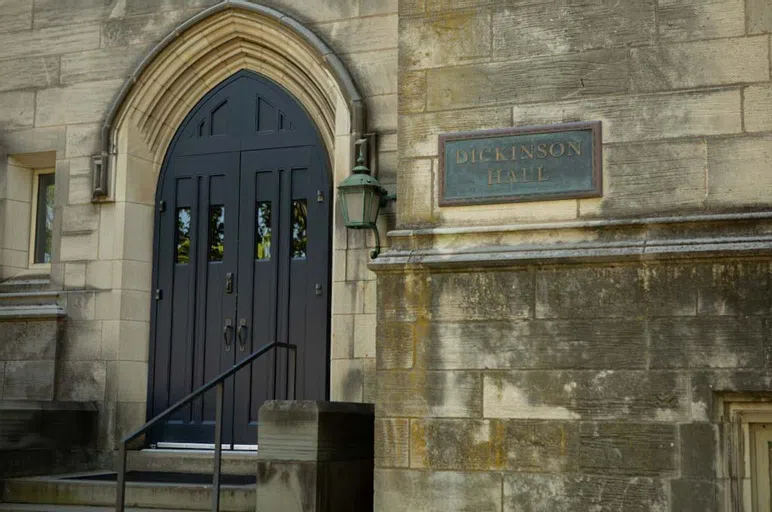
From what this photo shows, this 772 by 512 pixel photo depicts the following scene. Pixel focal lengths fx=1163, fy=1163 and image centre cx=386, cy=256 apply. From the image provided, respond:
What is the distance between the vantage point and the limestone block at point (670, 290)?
237 inches

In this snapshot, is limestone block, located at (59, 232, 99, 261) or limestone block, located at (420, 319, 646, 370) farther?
limestone block, located at (59, 232, 99, 261)

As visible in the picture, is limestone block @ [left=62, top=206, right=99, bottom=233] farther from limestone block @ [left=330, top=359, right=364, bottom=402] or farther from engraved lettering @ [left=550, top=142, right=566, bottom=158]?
engraved lettering @ [left=550, top=142, right=566, bottom=158]

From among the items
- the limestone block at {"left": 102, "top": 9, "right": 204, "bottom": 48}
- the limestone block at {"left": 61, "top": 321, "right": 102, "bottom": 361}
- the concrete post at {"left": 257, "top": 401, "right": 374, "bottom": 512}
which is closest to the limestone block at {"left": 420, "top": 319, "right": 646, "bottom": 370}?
the concrete post at {"left": 257, "top": 401, "right": 374, "bottom": 512}

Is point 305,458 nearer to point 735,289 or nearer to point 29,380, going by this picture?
point 735,289

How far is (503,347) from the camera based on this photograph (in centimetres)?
634

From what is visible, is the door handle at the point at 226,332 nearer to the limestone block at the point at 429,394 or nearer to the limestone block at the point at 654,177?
the limestone block at the point at 429,394


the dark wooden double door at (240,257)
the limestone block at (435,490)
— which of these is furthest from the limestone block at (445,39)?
the dark wooden double door at (240,257)

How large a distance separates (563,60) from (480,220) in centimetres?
100

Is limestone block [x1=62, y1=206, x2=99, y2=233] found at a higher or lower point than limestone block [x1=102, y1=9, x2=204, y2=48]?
lower

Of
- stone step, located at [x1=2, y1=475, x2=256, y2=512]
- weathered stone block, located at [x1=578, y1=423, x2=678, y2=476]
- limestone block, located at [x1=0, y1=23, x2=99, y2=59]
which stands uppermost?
limestone block, located at [x1=0, y1=23, x2=99, y2=59]

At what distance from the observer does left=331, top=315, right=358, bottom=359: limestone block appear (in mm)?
8836

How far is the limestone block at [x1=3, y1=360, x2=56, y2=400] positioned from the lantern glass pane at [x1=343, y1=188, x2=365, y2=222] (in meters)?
3.10

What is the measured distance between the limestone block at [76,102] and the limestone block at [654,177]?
5.16 metres

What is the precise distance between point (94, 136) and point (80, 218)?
715mm
